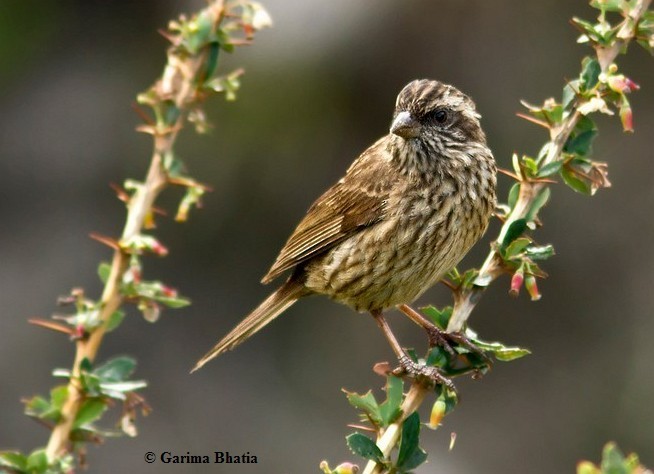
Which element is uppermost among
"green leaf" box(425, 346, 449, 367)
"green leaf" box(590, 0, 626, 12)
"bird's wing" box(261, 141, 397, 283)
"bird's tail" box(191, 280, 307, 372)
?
"bird's wing" box(261, 141, 397, 283)

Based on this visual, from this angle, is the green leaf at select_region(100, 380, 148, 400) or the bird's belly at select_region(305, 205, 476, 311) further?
the bird's belly at select_region(305, 205, 476, 311)

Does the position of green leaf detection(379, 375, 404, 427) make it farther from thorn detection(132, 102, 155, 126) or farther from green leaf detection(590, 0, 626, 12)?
green leaf detection(590, 0, 626, 12)

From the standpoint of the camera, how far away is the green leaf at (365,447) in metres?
2.28

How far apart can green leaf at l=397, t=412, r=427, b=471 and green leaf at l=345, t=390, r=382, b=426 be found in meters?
0.07

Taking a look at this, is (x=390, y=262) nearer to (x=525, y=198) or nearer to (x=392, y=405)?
(x=525, y=198)

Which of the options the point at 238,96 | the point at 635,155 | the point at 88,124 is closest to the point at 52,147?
the point at 88,124

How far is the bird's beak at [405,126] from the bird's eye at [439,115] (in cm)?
8

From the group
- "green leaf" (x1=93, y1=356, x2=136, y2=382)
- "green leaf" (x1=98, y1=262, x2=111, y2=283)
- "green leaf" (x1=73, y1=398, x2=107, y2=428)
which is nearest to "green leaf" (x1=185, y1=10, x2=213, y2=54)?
"green leaf" (x1=98, y1=262, x2=111, y2=283)

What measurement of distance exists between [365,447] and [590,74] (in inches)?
47.1

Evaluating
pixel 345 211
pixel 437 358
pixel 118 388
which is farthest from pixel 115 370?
pixel 345 211

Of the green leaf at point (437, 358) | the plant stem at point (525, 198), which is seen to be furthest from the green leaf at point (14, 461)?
the plant stem at point (525, 198)

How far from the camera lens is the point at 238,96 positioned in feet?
25.8

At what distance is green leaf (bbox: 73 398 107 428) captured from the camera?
2.21 m

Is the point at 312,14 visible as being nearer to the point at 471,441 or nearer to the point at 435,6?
the point at 435,6
